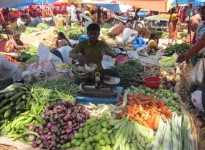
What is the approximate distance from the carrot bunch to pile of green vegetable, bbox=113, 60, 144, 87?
1002 mm

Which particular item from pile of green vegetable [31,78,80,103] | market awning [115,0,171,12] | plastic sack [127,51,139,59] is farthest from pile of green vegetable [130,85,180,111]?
plastic sack [127,51,139,59]

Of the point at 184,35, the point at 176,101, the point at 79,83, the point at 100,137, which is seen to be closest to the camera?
the point at 100,137

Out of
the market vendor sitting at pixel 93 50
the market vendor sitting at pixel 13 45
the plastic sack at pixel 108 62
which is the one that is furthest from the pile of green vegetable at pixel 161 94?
the market vendor sitting at pixel 13 45

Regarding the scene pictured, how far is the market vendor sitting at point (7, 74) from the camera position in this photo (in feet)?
17.7

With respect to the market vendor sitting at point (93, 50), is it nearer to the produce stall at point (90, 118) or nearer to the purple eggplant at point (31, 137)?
the produce stall at point (90, 118)

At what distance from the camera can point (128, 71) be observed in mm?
6383

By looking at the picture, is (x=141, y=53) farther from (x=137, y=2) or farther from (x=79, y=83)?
(x=79, y=83)

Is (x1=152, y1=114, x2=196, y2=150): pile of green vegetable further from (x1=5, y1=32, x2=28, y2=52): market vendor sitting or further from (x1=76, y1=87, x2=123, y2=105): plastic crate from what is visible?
(x1=5, y1=32, x2=28, y2=52): market vendor sitting

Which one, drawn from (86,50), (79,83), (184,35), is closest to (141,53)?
(86,50)

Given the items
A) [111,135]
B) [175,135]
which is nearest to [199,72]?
[175,135]

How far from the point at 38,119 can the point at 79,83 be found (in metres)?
1.10

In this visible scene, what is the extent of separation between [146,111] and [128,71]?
7.15 feet

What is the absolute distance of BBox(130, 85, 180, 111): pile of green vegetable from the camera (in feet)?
15.8

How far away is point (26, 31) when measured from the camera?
661 inches
